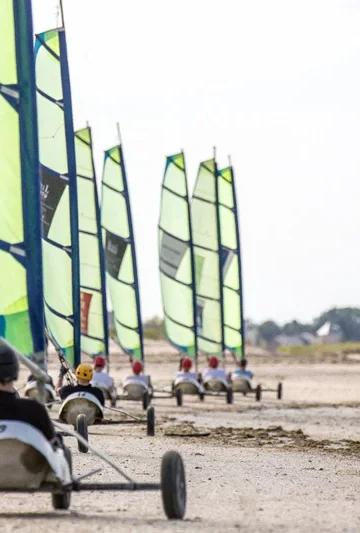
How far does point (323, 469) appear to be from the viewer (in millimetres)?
15938

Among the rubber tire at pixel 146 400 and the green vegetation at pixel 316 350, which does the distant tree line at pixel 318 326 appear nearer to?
the green vegetation at pixel 316 350

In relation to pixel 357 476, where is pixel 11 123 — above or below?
above

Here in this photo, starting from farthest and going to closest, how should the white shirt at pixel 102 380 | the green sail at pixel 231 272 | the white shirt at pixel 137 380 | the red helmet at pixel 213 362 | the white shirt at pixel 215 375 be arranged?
1. the green sail at pixel 231 272
2. the red helmet at pixel 213 362
3. the white shirt at pixel 215 375
4. the white shirt at pixel 137 380
5. the white shirt at pixel 102 380

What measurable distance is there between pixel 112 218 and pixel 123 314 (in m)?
2.26

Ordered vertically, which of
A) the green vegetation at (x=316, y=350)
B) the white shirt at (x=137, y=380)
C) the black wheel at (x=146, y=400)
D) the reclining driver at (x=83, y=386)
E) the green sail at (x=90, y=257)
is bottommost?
the reclining driver at (x=83, y=386)

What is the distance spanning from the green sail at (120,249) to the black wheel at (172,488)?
90.8 ft

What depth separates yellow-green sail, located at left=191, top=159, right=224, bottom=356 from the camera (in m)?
46.1

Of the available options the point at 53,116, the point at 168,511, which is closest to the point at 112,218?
→ the point at 53,116

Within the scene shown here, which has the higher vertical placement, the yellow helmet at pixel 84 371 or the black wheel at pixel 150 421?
the yellow helmet at pixel 84 371

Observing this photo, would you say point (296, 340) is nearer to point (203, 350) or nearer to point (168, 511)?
point (203, 350)

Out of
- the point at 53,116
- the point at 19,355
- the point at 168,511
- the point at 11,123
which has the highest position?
the point at 53,116

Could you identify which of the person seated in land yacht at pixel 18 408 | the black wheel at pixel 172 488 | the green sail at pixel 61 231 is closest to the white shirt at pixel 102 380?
the green sail at pixel 61 231

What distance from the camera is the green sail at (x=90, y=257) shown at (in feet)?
112

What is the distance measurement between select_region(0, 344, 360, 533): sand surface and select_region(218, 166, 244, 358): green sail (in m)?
14.6
